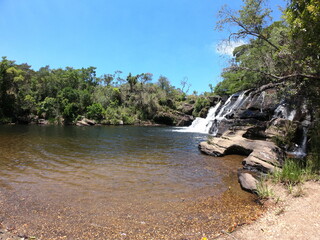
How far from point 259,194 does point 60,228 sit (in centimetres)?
561

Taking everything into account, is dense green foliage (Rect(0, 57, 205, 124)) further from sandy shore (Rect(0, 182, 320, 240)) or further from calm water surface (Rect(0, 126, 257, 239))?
sandy shore (Rect(0, 182, 320, 240))

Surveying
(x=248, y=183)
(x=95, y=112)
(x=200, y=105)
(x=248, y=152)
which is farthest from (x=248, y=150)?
(x=95, y=112)

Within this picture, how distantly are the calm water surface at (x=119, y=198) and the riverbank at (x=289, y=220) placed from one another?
61 centimetres

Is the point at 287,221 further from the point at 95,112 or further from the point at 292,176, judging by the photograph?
the point at 95,112

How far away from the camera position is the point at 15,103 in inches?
1741

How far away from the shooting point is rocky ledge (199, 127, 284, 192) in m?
8.39

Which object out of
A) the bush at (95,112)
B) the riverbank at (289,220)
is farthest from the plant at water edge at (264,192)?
the bush at (95,112)

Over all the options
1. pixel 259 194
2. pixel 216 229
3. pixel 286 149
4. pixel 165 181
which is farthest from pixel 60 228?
pixel 286 149

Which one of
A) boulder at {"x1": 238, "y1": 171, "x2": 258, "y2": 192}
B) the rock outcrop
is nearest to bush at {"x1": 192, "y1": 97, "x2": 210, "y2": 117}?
the rock outcrop

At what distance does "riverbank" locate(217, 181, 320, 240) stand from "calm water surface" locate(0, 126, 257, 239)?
613 millimetres

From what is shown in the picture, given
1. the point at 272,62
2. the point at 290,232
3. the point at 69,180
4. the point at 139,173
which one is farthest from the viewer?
the point at 272,62

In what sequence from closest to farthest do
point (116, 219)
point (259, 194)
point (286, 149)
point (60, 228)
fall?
point (60, 228) → point (116, 219) → point (259, 194) → point (286, 149)

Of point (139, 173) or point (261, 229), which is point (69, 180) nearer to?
point (139, 173)

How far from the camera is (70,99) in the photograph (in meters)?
48.1
